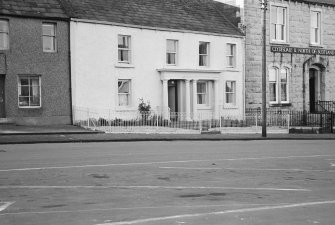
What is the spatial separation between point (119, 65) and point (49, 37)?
4495 millimetres

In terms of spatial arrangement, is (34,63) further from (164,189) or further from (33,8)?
(164,189)

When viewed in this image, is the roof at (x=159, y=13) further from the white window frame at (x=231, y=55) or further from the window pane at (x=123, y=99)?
the window pane at (x=123, y=99)

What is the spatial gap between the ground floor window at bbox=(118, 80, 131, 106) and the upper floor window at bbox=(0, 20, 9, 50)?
7.06 meters

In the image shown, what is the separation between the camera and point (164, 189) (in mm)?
10367

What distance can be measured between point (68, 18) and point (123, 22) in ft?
12.1

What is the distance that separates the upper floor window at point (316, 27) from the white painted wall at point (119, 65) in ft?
28.0

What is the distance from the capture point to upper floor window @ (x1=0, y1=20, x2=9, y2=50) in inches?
1130

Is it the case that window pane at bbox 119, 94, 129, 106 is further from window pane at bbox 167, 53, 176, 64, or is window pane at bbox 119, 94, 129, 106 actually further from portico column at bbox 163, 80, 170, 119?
window pane at bbox 167, 53, 176, 64

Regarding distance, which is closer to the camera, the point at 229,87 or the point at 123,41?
the point at 123,41

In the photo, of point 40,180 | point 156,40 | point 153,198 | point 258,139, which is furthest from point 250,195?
point 156,40

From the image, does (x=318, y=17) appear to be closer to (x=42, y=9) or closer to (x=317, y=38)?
(x=317, y=38)

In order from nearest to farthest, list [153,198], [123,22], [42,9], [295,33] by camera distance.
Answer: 1. [153,198]
2. [42,9]
3. [123,22]
4. [295,33]

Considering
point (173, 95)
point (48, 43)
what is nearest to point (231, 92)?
point (173, 95)

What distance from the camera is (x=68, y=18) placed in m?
30.2
